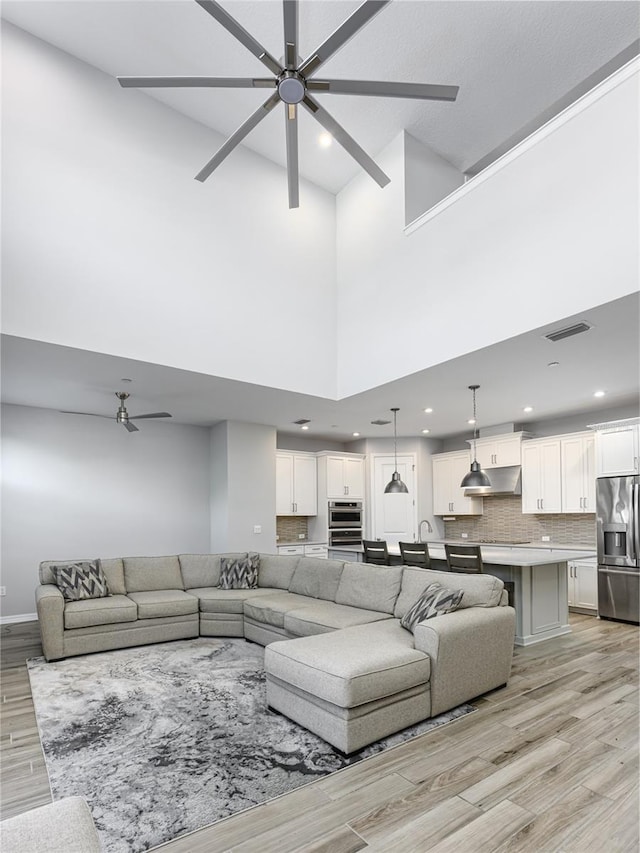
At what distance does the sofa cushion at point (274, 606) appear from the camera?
4688 mm

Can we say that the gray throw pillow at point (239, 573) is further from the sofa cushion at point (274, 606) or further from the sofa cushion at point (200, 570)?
the sofa cushion at point (274, 606)

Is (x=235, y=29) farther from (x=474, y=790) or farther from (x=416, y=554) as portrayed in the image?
(x=416, y=554)

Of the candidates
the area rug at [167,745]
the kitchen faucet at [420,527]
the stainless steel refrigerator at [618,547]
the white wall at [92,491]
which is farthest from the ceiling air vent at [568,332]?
the white wall at [92,491]

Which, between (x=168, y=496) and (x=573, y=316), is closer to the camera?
(x=573, y=316)

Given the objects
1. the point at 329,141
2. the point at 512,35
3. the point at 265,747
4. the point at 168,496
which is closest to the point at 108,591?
the point at 168,496

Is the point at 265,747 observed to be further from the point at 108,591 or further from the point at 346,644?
the point at 108,591

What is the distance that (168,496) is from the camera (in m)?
7.71

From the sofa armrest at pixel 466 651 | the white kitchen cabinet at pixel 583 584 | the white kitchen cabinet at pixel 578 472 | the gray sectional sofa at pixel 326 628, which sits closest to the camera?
the gray sectional sofa at pixel 326 628

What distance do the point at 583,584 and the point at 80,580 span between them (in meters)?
5.97

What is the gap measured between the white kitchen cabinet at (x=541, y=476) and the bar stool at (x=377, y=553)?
108 inches

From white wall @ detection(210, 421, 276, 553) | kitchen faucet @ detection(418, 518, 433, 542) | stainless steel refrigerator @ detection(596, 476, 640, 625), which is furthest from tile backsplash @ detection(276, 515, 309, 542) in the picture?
stainless steel refrigerator @ detection(596, 476, 640, 625)

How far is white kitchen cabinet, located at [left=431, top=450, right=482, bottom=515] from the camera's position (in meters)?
8.67

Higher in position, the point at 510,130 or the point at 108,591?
the point at 510,130

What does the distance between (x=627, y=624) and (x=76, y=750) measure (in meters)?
5.75
